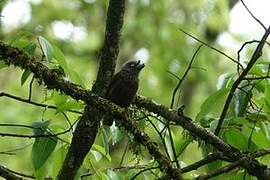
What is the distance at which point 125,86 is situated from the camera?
275cm

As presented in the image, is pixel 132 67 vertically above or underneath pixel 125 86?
above

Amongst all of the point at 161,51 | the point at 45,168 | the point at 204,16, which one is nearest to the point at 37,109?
the point at 161,51

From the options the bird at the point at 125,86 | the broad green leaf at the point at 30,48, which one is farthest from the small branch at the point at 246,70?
the broad green leaf at the point at 30,48

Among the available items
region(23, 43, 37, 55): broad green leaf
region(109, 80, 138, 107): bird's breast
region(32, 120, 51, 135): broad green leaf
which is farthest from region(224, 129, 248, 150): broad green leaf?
region(23, 43, 37, 55): broad green leaf

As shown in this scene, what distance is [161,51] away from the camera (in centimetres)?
904

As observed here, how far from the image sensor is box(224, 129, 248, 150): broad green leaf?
2387mm

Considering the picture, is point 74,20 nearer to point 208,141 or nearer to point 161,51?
point 161,51

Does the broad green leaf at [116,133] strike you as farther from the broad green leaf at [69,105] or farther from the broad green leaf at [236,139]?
the broad green leaf at [236,139]

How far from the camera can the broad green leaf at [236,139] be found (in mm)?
2387

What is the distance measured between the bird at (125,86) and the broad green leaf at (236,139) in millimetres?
446

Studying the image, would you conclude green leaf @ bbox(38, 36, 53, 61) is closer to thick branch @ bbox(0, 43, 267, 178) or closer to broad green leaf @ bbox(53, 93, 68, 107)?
thick branch @ bbox(0, 43, 267, 178)

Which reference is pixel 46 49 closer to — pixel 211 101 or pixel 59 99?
pixel 59 99

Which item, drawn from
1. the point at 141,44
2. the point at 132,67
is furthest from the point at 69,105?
the point at 141,44

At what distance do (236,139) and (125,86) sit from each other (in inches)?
23.3
